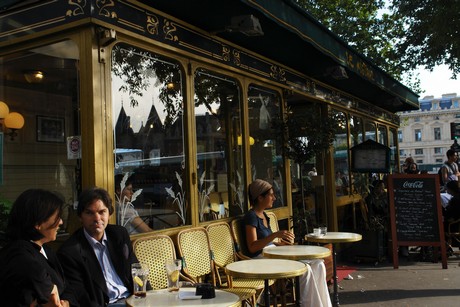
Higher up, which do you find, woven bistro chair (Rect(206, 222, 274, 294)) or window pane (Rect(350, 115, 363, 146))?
window pane (Rect(350, 115, 363, 146))

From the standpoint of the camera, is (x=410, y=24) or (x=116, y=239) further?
(x=410, y=24)

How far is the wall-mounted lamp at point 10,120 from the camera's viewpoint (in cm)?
443

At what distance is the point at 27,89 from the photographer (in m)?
4.48

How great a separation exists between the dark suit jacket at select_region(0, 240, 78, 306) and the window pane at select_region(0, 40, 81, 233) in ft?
4.60

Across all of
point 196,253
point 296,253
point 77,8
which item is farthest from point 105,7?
point 296,253

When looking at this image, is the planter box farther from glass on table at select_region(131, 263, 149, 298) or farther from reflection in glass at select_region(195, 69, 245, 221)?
glass on table at select_region(131, 263, 149, 298)

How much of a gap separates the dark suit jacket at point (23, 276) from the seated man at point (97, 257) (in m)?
0.54

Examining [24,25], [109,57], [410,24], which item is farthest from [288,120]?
[410,24]

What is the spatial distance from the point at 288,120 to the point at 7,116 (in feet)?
10.9

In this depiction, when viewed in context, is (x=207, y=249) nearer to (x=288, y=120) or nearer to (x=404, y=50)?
(x=288, y=120)

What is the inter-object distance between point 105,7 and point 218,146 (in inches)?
80.2

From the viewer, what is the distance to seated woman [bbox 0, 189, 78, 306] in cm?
189

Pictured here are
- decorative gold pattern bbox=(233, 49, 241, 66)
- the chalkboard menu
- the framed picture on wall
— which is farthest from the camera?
the chalkboard menu

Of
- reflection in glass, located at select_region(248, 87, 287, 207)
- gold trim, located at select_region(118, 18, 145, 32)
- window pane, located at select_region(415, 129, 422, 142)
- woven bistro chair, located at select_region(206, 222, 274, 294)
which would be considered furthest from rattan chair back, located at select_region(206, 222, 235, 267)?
window pane, located at select_region(415, 129, 422, 142)
